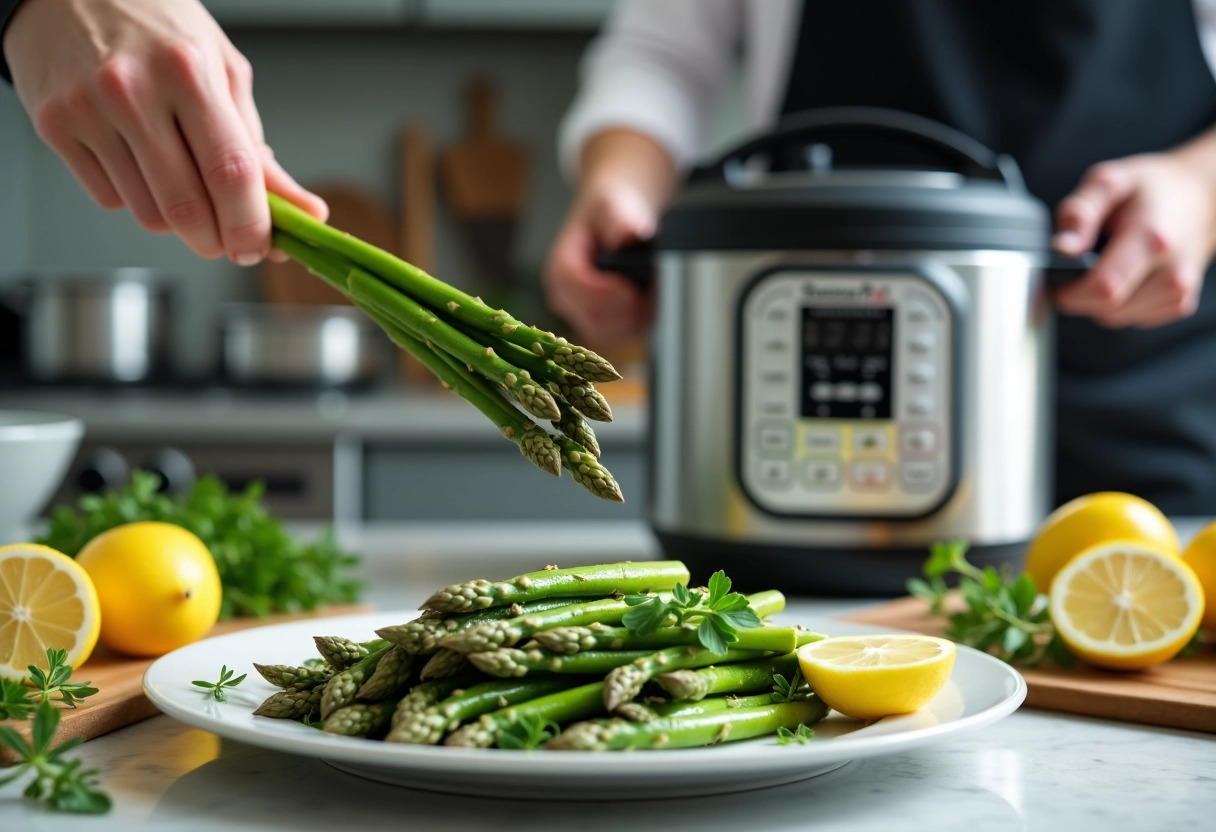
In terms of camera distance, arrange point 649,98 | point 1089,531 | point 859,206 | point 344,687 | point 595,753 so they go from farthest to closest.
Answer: point 649,98 → point 859,206 → point 1089,531 → point 344,687 → point 595,753

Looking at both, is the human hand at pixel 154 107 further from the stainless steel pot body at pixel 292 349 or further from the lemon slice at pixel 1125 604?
the stainless steel pot body at pixel 292 349

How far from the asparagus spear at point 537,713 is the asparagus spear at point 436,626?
0.06 m

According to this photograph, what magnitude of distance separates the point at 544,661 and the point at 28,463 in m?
0.63

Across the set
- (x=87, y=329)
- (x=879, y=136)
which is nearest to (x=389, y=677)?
(x=879, y=136)

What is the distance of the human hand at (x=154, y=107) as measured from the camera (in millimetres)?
834

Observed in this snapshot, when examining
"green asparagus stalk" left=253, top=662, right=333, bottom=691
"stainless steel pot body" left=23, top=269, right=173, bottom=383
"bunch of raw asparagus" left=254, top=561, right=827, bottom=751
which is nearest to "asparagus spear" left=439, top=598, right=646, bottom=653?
"bunch of raw asparagus" left=254, top=561, right=827, bottom=751

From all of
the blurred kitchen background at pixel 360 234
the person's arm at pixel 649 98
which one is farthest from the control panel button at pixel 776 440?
the blurred kitchen background at pixel 360 234

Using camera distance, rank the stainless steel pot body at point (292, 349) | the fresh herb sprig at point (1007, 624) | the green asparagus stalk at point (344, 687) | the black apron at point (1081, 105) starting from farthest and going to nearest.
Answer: the stainless steel pot body at point (292, 349)
the black apron at point (1081, 105)
the fresh herb sprig at point (1007, 624)
the green asparagus stalk at point (344, 687)

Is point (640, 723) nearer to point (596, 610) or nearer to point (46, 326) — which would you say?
point (596, 610)

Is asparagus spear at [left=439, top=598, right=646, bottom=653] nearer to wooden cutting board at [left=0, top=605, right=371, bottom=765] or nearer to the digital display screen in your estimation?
wooden cutting board at [left=0, top=605, right=371, bottom=765]

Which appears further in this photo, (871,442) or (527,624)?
(871,442)

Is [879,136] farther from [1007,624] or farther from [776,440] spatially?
[1007,624]

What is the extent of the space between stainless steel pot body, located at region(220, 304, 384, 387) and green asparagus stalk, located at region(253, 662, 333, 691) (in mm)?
2243

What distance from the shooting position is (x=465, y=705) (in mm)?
638
